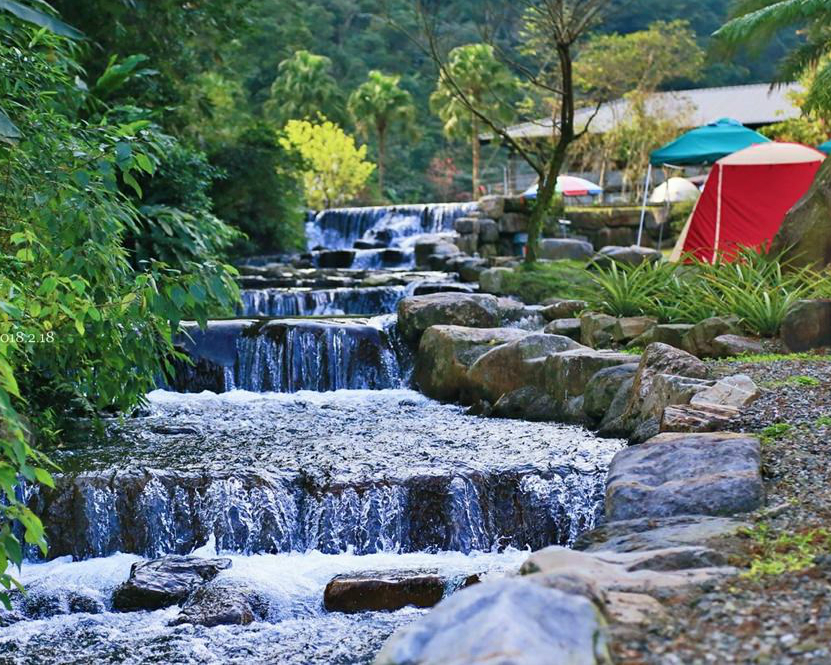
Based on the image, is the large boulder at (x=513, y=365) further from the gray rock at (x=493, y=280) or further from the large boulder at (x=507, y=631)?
the large boulder at (x=507, y=631)

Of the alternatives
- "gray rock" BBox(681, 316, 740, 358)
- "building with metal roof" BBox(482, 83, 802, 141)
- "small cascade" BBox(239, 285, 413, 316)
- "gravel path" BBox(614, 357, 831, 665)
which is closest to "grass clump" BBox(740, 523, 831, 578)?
"gravel path" BBox(614, 357, 831, 665)

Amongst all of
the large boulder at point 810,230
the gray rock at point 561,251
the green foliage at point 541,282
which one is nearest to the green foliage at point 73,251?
the large boulder at point 810,230

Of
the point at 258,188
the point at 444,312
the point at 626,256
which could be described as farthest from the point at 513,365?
the point at 258,188

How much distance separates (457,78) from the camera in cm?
4012

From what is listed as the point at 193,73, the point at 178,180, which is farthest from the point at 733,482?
the point at 193,73

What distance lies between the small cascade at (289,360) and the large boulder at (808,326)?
438 centimetres

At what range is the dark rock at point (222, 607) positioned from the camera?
5379 mm

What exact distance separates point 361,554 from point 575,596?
12.3 ft

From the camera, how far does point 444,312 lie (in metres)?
12.3

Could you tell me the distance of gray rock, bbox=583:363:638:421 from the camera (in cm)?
856

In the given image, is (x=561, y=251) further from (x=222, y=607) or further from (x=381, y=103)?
(x=381, y=103)

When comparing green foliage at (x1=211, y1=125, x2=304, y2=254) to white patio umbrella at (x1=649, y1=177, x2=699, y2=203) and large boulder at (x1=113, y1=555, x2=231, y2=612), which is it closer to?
white patio umbrella at (x1=649, y1=177, x2=699, y2=203)

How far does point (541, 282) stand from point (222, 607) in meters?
10.4

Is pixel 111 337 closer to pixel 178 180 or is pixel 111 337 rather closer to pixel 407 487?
pixel 407 487
